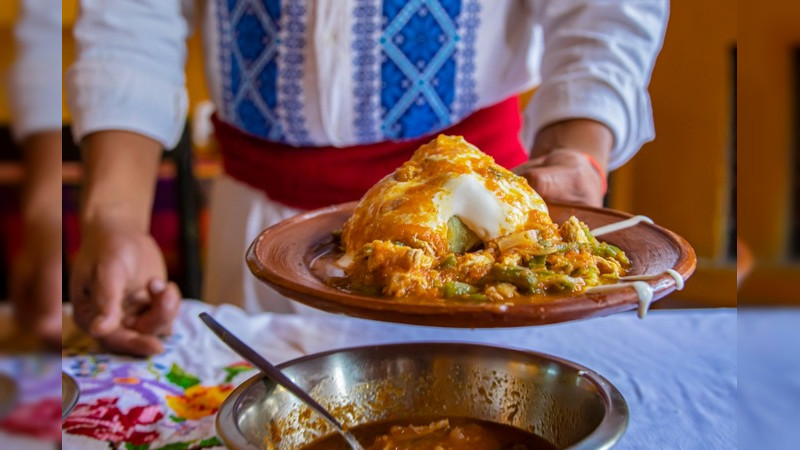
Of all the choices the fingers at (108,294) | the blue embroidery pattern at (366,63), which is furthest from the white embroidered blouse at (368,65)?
the fingers at (108,294)

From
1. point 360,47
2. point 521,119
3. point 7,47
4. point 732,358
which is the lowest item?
point 732,358

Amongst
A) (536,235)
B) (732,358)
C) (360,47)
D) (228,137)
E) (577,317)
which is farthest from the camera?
(228,137)

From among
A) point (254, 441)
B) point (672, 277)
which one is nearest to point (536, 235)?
point (672, 277)

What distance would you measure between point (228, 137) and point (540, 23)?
54cm

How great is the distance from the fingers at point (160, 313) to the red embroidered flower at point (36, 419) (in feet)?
2.78

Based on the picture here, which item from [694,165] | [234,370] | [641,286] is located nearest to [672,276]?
[641,286]

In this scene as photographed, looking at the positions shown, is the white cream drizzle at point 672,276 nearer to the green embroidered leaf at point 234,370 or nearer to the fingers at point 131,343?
the green embroidered leaf at point 234,370

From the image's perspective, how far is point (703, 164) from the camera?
8.71 ft

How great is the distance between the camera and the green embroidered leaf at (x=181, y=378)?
92cm

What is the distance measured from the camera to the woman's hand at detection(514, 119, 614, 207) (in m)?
0.83

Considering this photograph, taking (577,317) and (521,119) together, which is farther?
(521,119)

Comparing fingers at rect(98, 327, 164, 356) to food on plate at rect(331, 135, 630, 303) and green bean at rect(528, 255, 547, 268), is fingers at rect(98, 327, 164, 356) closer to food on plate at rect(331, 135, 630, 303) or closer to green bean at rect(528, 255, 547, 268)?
food on plate at rect(331, 135, 630, 303)

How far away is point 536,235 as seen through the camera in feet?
2.25

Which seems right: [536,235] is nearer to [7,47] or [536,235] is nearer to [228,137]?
[7,47]
